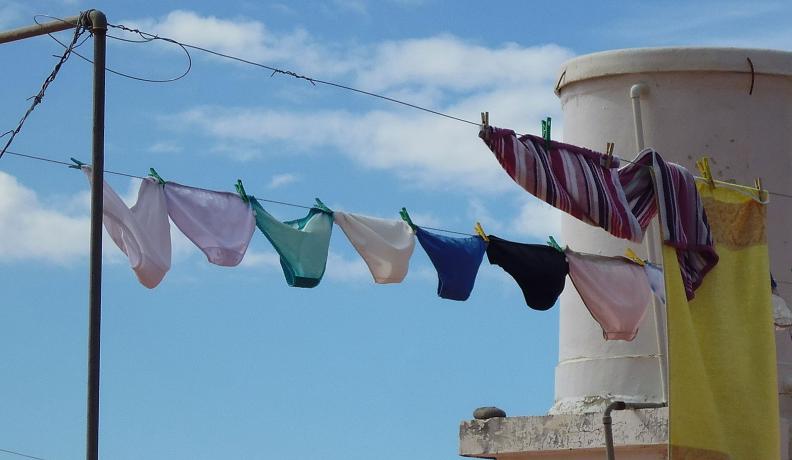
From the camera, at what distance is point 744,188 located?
43.7 ft

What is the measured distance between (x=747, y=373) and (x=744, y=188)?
5.33 ft

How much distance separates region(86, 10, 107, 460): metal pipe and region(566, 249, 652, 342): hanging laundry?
189 inches

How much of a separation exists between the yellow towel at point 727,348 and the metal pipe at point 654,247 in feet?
2.86

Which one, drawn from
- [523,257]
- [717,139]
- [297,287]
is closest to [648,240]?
[717,139]

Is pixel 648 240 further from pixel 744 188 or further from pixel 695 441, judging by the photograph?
pixel 695 441

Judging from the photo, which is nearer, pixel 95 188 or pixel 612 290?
pixel 95 188

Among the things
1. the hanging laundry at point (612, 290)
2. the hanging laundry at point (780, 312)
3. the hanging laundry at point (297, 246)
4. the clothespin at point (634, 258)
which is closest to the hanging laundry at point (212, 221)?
the hanging laundry at point (297, 246)

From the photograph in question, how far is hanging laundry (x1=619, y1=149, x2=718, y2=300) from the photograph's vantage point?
41.0 feet

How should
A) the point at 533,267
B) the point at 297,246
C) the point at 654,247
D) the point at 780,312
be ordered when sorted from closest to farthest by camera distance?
the point at 297,246
the point at 533,267
the point at 780,312
the point at 654,247

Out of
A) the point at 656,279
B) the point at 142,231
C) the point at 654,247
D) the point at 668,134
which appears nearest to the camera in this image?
the point at 142,231

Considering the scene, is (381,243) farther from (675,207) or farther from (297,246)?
(675,207)

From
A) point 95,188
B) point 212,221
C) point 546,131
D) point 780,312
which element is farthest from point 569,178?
point 95,188

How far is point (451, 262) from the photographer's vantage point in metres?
12.2

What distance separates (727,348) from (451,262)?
2258 millimetres
